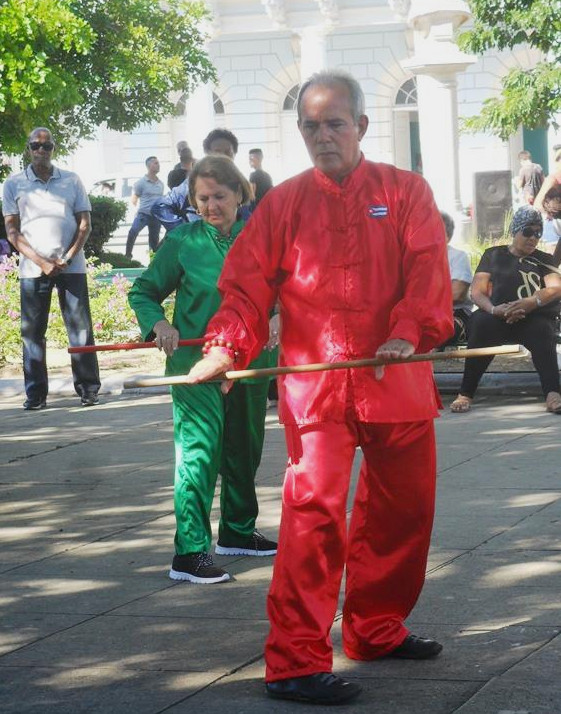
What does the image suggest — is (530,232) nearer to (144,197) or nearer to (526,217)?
(526,217)

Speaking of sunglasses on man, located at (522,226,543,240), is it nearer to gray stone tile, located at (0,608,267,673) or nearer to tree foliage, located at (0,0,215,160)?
gray stone tile, located at (0,608,267,673)

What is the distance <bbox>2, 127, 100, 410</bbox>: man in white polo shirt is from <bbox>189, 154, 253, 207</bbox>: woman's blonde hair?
5234mm

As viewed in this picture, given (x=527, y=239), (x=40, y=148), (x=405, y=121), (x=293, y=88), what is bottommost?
(x=527, y=239)

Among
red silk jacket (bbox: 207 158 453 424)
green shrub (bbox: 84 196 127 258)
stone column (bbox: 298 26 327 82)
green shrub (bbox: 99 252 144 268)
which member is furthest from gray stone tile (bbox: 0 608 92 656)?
stone column (bbox: 298 26 327 82)

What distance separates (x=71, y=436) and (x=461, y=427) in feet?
8.13

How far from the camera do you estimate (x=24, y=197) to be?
1149 cm

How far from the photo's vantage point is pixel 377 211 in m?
4.71

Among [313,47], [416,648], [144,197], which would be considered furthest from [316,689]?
[313,47]

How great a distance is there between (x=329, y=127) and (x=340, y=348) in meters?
0.66

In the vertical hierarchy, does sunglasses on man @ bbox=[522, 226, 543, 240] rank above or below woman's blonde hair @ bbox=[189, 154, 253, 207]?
below

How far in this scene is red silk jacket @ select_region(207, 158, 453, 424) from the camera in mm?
4672

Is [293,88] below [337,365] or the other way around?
the other way around

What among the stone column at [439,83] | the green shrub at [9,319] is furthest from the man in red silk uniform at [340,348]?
the stone column at [439,83]

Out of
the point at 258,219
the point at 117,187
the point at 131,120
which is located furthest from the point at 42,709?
the point at 117,187
